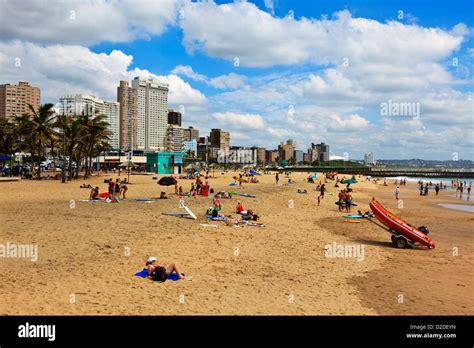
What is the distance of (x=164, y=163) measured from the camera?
224 feet

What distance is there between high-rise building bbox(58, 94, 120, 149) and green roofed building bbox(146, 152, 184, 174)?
179ft

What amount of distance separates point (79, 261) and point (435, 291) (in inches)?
367

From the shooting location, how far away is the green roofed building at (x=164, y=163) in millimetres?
67500

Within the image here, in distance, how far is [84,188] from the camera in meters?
30.9

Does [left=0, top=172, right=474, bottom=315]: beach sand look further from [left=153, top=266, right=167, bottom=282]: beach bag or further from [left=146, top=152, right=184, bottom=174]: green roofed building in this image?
[left=146, top=152, right=184, bottom=174]: green roofed building

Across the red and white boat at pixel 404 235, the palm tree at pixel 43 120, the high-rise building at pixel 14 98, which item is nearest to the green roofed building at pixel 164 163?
the palm tree at pixel 43 120

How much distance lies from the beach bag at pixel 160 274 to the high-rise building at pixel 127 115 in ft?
574

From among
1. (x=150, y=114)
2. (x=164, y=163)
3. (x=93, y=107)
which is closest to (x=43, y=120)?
(x=164, y=163)

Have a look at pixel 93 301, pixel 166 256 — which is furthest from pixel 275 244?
pixel 93 301

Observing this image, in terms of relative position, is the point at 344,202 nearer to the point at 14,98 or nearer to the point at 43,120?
the point at 43,120

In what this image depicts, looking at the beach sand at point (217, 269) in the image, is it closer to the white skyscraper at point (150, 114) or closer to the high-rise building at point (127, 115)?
the high-rise building at point (127, 115)

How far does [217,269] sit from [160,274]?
1.97 meters
